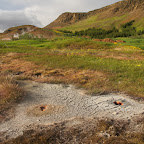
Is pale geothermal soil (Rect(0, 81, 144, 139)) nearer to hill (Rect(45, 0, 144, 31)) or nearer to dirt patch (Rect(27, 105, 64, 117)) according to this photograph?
dirt patch (Rect(27, 105, 64, 117))

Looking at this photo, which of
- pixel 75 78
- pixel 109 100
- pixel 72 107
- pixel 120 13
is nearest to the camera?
pixel 72 107

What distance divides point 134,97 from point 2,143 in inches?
189

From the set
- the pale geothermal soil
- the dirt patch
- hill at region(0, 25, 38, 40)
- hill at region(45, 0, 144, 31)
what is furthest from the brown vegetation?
hill at region(45, 0, 144, 31)

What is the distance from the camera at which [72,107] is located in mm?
5352

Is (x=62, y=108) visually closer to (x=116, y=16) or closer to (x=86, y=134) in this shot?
(x=86, y=134)

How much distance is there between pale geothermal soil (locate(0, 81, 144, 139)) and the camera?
4465 mm

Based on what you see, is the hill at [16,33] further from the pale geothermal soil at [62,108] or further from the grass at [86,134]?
the grass at [86,134]

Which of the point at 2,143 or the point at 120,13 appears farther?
the point at 120,13

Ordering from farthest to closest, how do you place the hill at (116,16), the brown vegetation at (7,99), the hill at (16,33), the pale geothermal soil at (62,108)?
the hill at (116,16)
the hill at (16,33)
the brown vegetation at (7,99)
the pale geothermal soil at (62,108)

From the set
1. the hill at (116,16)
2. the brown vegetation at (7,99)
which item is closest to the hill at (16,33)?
the hill at (116,16)

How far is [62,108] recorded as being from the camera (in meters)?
5.24

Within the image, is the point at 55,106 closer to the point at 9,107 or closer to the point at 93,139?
the point at 9,107

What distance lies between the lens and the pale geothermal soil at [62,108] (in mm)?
4465

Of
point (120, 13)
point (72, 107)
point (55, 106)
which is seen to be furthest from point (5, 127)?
point (120, 13)
